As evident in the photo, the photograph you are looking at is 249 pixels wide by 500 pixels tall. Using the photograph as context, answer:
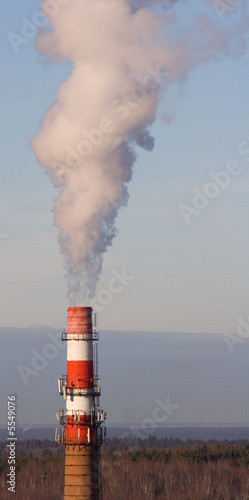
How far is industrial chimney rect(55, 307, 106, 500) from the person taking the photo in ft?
169

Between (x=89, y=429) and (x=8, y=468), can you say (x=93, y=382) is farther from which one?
(x=8, y=468)

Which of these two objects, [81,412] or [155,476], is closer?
[81,412]

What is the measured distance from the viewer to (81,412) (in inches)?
2064

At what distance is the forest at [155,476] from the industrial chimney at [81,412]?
113ft

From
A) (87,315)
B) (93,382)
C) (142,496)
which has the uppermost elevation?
(87,315)

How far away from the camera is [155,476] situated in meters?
112

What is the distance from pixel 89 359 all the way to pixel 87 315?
8.61ft

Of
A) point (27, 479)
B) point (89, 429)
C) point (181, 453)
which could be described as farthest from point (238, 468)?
point (89, 429)

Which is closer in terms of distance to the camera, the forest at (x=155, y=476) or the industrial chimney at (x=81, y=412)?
the industrial chimney at (x=81, y=412)

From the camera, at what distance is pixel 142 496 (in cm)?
9512

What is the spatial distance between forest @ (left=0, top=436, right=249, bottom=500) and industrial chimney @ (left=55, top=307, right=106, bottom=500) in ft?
113

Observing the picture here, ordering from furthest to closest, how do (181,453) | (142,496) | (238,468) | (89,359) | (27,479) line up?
(181,453), (238,468), (27,479), (142,496), (89,359)

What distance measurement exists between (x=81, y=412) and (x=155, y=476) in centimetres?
6264

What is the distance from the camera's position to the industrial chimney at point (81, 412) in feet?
169
